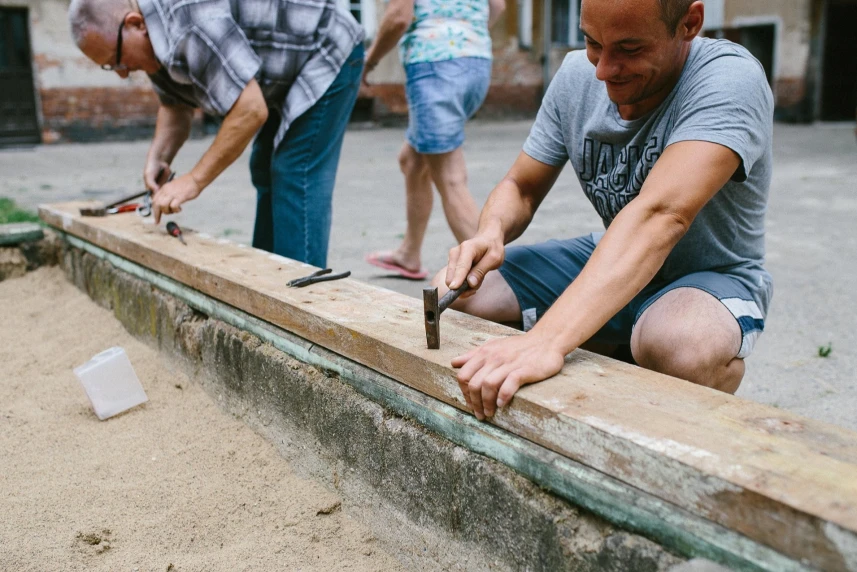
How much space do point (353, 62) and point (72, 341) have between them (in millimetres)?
1516

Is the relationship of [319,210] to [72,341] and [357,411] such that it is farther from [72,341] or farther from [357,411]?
[357,411]

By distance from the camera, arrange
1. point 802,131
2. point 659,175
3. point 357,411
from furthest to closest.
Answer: point 802,131 < point 357,411 < point 659,175

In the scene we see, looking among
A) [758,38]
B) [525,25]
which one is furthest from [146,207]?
[758,38]

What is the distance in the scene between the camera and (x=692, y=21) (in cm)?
172

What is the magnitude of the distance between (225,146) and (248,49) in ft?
1.09

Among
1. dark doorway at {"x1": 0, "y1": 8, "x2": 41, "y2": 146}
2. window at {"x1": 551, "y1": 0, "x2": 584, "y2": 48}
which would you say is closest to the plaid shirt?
dark doorway at {"x1": 0, "y1": 8, "x2": 41, "y2": 146}

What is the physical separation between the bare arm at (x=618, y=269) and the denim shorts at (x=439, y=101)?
1968 millimetres

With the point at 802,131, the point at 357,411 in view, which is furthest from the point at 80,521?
the point at 802,131

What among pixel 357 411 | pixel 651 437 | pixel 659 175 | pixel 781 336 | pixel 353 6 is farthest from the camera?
pixel 353 6

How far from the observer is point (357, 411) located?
1884 millimetres

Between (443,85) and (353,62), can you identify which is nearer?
(353,62)

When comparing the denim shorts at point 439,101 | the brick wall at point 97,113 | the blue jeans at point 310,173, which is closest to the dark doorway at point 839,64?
the brick wall at point 97,113

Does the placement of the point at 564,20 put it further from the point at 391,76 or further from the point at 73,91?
the point at 73,91

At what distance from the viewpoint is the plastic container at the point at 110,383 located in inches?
98.3
